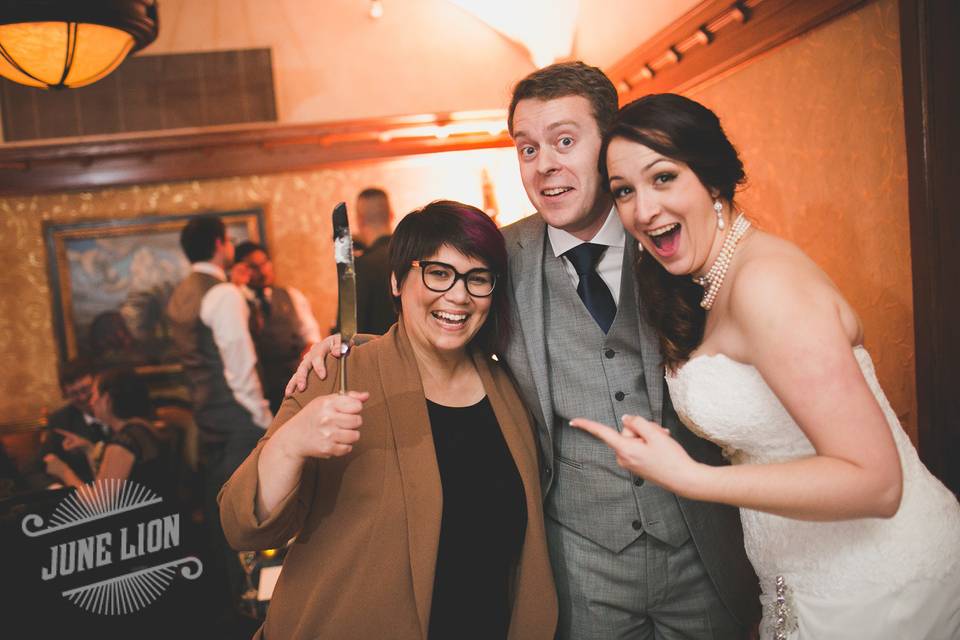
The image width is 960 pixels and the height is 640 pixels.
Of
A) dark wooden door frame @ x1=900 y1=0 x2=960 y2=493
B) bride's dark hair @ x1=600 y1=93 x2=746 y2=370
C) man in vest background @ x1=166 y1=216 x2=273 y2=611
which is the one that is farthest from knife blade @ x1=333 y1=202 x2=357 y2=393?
man in vest background @ x1=166 y1=216 x2=273 y2=611

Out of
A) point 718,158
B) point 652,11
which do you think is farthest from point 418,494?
point 652,11

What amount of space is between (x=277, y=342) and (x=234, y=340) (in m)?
0.72

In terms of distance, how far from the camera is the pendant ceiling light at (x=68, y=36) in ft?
8.75

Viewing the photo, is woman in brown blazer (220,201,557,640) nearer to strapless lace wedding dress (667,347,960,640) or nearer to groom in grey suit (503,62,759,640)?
groom in grey suit (503,62,759,640)

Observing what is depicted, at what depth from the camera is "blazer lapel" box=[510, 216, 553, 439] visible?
1.74 m

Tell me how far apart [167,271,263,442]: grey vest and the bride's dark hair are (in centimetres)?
294

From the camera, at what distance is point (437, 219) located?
1621 millimetres

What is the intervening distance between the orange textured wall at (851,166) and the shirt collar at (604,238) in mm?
1028

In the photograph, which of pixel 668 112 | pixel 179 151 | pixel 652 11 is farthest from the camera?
pixel 179 151

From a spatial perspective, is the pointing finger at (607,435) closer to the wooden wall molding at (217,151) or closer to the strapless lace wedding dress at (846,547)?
the strapless lace wedding dress at (846,547)

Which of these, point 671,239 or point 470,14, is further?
point 470,14

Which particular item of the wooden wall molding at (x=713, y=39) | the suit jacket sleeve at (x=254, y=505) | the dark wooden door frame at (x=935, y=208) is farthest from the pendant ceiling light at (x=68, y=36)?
the dark wooden door frame at (x=935, y=208)

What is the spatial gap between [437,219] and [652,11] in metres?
2.86

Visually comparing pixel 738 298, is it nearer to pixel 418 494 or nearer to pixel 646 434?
pixel 646 434
